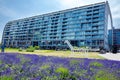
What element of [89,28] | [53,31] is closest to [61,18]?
[53,31]

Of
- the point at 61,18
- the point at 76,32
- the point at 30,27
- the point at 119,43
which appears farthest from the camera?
the point at 119,43

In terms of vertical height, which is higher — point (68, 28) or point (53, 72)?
point (68, 28)

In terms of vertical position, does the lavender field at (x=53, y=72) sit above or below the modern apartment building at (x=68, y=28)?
below

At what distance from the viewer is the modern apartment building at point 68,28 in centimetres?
7612

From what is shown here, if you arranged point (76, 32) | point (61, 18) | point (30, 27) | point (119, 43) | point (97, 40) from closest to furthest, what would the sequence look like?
point (97, 40), point (76, 32), point (61, 18), point (30, 27), point (119, 43)

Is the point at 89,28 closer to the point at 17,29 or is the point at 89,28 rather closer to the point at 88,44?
the point at 88,44

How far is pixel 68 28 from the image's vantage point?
87.6 m

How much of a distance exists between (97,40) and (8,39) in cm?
8812

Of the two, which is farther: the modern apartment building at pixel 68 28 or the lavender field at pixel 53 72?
the modern apartment building at pixel 68 28

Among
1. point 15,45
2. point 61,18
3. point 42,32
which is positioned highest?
point 61,18

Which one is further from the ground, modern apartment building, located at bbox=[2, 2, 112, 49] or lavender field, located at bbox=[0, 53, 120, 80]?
modern apartment building, located at bbox=[2, 2, 112, 49]

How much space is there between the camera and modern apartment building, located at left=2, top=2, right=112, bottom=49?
7612 cm

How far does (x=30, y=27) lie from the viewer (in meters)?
112

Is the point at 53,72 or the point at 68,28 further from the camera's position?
the point at 68,28
